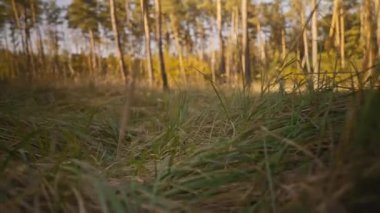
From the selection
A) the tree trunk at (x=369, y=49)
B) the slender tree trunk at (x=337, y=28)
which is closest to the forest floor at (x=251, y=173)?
the tree trunk at (x=369, y=49)

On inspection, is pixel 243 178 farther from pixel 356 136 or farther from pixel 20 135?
pixel 20 135

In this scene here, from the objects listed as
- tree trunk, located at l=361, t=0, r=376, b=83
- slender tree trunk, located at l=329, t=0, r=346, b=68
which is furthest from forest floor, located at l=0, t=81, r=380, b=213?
slender tree trunk, located at l=329, t=0, r=346, b=68

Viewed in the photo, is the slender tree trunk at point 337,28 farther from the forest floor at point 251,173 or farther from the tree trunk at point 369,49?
the forest floor at point 251,173

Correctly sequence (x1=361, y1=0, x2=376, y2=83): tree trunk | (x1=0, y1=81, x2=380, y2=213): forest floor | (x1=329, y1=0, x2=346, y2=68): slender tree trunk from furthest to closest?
(x1=329, y1=0, x2=346, y2=68): slender tree trunk → (x1=361, y1=0, x2=376, y2=83): tree trunk → (x1=0, y1=81, x2=380, y2=213): forest floor

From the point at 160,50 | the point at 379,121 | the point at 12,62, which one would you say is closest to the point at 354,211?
the point at 379,121

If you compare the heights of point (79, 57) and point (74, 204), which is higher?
point (79, 57)

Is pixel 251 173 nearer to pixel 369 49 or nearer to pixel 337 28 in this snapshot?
pixel 369 49

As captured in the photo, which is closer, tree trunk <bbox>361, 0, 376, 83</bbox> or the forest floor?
the forest floor

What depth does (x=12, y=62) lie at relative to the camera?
41.6 ft

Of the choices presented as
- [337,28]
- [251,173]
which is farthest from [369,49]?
[337,28]

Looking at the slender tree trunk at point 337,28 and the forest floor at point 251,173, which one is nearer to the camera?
the forest floor at point 251,173

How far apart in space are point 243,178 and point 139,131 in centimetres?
137

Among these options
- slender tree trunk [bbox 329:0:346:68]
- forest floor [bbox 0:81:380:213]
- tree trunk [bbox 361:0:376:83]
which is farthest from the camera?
slender tree trunk [bbox 329:0:346:68]

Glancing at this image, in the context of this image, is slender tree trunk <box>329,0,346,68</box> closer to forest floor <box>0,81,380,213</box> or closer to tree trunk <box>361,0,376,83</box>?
tree trunk <box>361,0,376,83</box>
